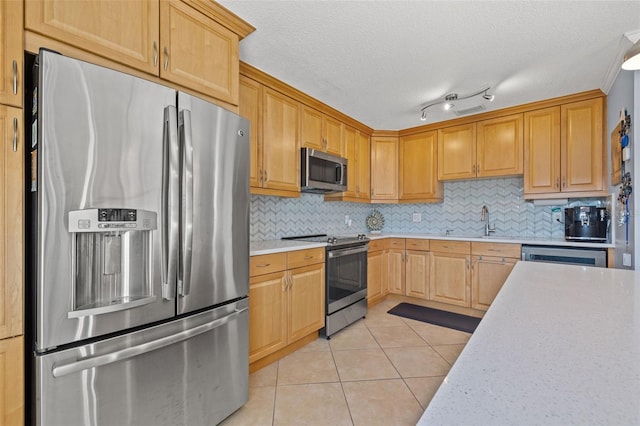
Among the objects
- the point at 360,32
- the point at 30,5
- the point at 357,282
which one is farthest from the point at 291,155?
the point at 30,5

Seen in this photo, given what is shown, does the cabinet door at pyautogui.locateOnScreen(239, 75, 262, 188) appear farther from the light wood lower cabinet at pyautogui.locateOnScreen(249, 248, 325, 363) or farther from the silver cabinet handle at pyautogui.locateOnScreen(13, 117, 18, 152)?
the silver cabinet handle at pyautogui.locateOnScreen(13, 117, 18, 152)

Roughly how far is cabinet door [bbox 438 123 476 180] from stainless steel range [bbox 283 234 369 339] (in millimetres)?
1487

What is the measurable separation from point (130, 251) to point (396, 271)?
3.23 metres

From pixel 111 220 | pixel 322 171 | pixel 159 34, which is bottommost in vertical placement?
pixel 111 220

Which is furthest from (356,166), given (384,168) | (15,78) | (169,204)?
(15,78)

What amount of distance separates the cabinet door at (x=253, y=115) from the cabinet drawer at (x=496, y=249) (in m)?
2.48

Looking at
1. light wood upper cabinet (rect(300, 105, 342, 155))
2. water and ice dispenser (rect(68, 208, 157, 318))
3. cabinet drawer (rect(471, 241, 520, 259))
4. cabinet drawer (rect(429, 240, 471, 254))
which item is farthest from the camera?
cabinet drawer (rect(429, 240, 471, 254))

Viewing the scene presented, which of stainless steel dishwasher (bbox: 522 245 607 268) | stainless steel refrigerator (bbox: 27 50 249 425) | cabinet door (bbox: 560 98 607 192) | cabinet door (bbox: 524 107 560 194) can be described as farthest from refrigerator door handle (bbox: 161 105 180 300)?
cabinet door (bbox: 560 98 607 192)

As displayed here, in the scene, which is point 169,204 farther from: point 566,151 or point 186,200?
point 566,151

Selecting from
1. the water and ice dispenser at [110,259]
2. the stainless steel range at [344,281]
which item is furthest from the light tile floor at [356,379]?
the water and ice dispenser at [110,259]

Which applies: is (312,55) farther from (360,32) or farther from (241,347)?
(241,347)

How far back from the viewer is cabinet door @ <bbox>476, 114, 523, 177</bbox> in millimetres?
3257

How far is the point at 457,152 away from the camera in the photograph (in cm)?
366

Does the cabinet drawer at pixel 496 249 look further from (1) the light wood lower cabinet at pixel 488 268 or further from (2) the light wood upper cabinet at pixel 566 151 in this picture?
(2) the light wood upper cabinet at pixel 566 151
